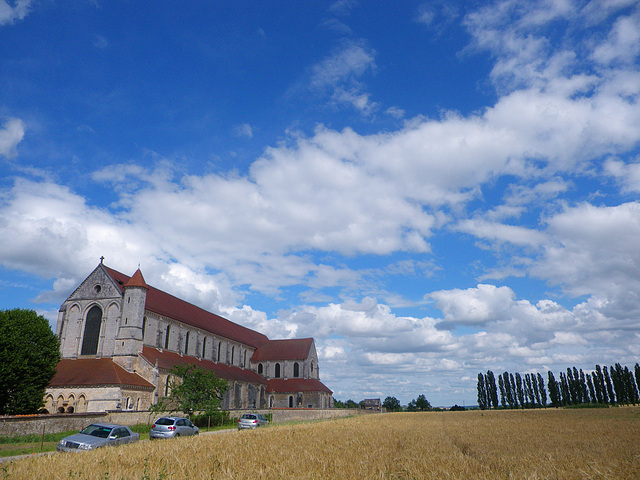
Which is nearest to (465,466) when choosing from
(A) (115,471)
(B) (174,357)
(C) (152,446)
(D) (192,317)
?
(A) (115,471)

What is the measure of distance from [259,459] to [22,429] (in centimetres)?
2382

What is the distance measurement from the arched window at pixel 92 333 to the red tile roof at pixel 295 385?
36.9 metres

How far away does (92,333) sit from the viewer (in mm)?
54062

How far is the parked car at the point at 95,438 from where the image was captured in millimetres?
18297

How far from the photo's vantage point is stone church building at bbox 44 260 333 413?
45219mm

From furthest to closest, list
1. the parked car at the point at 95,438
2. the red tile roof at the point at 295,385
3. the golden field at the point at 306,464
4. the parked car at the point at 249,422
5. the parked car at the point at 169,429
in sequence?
1. the red tile roof at the point at 295,385
2. the parked car at the point at 249,422
3. the parked car at the point at 169,429
4. the parked car at the point at 95,438
5. the golden field at the point at 306,464

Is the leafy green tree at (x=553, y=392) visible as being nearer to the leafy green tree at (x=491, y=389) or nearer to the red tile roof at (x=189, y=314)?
the leafy green tree at (x=491, y=389)

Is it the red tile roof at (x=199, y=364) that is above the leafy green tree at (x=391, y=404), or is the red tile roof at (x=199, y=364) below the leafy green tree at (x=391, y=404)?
above

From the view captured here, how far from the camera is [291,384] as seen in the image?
274 feet

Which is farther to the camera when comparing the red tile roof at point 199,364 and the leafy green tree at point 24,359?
the red tile roof at point 199,364

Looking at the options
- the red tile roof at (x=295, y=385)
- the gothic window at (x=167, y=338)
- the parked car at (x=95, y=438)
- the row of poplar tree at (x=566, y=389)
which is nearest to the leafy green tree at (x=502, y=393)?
the row of poplar tree at (x=566, y=389)

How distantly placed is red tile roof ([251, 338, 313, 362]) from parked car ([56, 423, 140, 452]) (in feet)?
216

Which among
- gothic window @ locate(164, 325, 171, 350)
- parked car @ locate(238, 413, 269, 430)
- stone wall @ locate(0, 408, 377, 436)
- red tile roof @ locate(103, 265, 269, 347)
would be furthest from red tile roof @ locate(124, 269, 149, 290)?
parked car @ locate(238, 413, 269, 430)

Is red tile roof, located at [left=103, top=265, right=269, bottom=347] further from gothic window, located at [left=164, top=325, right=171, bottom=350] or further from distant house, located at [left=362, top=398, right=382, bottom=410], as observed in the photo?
distant house, located at [left=362, top=398, right=382, bottom=410]
